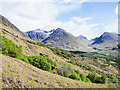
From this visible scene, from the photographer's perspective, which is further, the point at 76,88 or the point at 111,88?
the point at 111,88

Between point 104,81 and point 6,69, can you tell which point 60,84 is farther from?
point 104,81

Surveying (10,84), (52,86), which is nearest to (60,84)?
(52,86)

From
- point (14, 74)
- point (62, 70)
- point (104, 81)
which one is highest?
point (14, 74)

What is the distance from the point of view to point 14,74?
1284 cm

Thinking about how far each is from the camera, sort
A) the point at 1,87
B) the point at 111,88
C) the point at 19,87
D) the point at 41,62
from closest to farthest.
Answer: the point at 1,87 < the point at 19,87 < the point at 111,88 < the point at 41,62

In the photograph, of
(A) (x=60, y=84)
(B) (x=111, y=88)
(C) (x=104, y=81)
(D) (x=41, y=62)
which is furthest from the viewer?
(C) (x=104, y=81)

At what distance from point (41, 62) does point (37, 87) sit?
2019cm

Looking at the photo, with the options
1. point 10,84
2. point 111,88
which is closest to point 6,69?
point 10,84

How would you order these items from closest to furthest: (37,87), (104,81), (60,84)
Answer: (37,87)
(60,84)
(104,81)

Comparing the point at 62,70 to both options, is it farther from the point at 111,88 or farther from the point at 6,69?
the point at 6,69

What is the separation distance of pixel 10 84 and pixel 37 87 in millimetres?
3117

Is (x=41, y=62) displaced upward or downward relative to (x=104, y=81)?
upward

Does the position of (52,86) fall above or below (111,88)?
above

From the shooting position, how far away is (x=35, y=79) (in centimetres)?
1389
